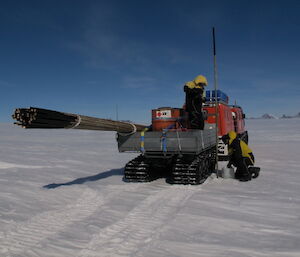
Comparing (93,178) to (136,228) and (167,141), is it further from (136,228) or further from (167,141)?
(136,228)

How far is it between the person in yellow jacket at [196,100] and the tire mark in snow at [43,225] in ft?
10.9

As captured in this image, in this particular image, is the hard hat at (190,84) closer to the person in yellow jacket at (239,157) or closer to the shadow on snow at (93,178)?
the person in yellow jacket at (239,157)

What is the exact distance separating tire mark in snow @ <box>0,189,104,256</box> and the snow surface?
14mm

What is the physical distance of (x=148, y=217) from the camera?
4824mm

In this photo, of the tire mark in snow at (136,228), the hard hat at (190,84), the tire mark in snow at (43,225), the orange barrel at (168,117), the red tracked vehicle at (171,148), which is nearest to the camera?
the tire mark in snow at (136,228)

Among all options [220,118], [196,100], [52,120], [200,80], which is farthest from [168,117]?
[52,120]

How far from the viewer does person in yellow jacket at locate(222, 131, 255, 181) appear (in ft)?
25.2

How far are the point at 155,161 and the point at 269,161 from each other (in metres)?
5.56

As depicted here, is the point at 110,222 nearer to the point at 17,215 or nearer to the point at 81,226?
the point at 81,226

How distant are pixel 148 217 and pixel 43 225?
1750 mm

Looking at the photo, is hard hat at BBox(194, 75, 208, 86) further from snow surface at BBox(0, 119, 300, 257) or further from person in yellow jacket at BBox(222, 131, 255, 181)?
snow surface at BBox(0, 119, 300, 257)

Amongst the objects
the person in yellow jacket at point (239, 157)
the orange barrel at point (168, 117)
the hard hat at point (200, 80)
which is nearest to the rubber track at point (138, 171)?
the orange barrel at point (168, 117)

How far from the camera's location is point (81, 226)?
14.6ft

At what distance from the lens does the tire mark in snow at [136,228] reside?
360 centimetres
